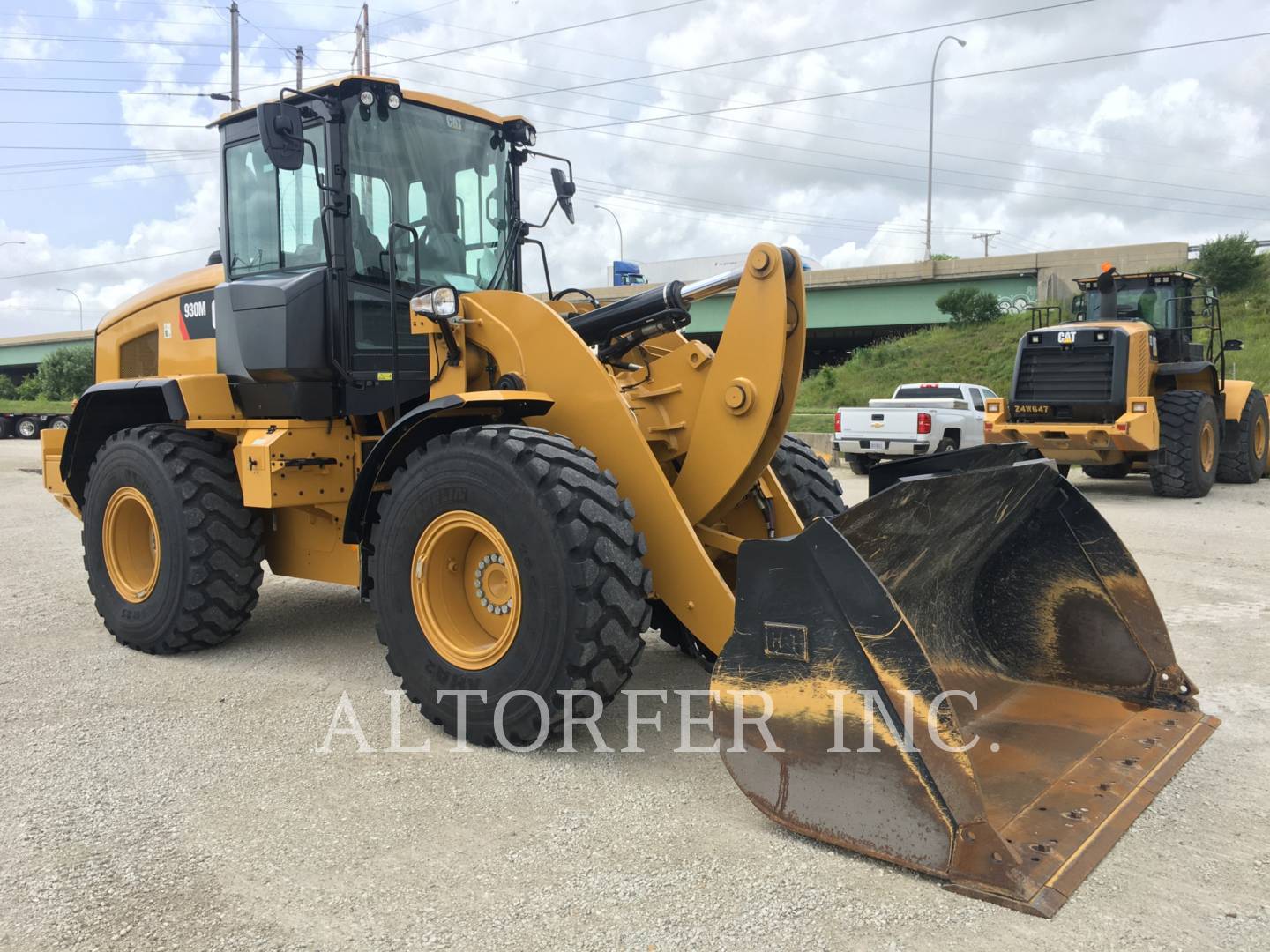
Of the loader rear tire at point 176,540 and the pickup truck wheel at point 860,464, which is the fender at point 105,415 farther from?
the pickup truck wheel at point 860,464

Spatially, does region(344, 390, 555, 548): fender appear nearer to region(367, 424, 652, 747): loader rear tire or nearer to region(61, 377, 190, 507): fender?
region(367, 424, 652, 747): loader rear tire

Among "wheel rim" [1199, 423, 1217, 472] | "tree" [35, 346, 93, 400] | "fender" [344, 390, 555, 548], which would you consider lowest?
"wheel rim" [1199, 423, 1217, 472]

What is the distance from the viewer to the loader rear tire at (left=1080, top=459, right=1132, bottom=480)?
1425 cm

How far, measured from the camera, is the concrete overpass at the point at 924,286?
3431 centimetres

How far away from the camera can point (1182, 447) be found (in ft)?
40.5

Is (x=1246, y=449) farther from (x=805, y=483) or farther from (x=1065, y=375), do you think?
(x=805, y=483)

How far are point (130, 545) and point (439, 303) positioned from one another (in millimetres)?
2915

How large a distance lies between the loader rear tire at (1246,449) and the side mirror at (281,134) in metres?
13.9

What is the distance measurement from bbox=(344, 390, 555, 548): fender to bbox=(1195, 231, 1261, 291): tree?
33.2 metres

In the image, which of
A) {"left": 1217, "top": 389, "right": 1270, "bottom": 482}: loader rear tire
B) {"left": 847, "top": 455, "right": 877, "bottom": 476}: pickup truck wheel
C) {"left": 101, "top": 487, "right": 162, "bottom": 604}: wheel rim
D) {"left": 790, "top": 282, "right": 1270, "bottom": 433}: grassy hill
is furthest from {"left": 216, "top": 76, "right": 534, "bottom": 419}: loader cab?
{"left": 790, "top": 282, "right": 1270, "bottom": 433}: grassy hill

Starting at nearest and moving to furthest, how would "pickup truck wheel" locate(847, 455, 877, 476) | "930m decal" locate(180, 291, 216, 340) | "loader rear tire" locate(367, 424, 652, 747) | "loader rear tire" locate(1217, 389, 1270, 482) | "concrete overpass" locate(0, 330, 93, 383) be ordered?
"loader rear tire" locate(367, 424, 652, 747), "930m decal" locate(180, 291, 216, 340), "loader rear tire" locate(1217, 389, 1270, 482), "pickup truck wheel" locate(847, 455, 877, 476), "concrete overpass" locate(0, 330, 93, 383)

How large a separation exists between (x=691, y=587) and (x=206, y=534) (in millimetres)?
2871

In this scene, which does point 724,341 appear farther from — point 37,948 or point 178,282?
point 178,282

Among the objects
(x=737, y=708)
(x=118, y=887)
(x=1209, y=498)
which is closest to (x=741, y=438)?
(x=737, y=708)
